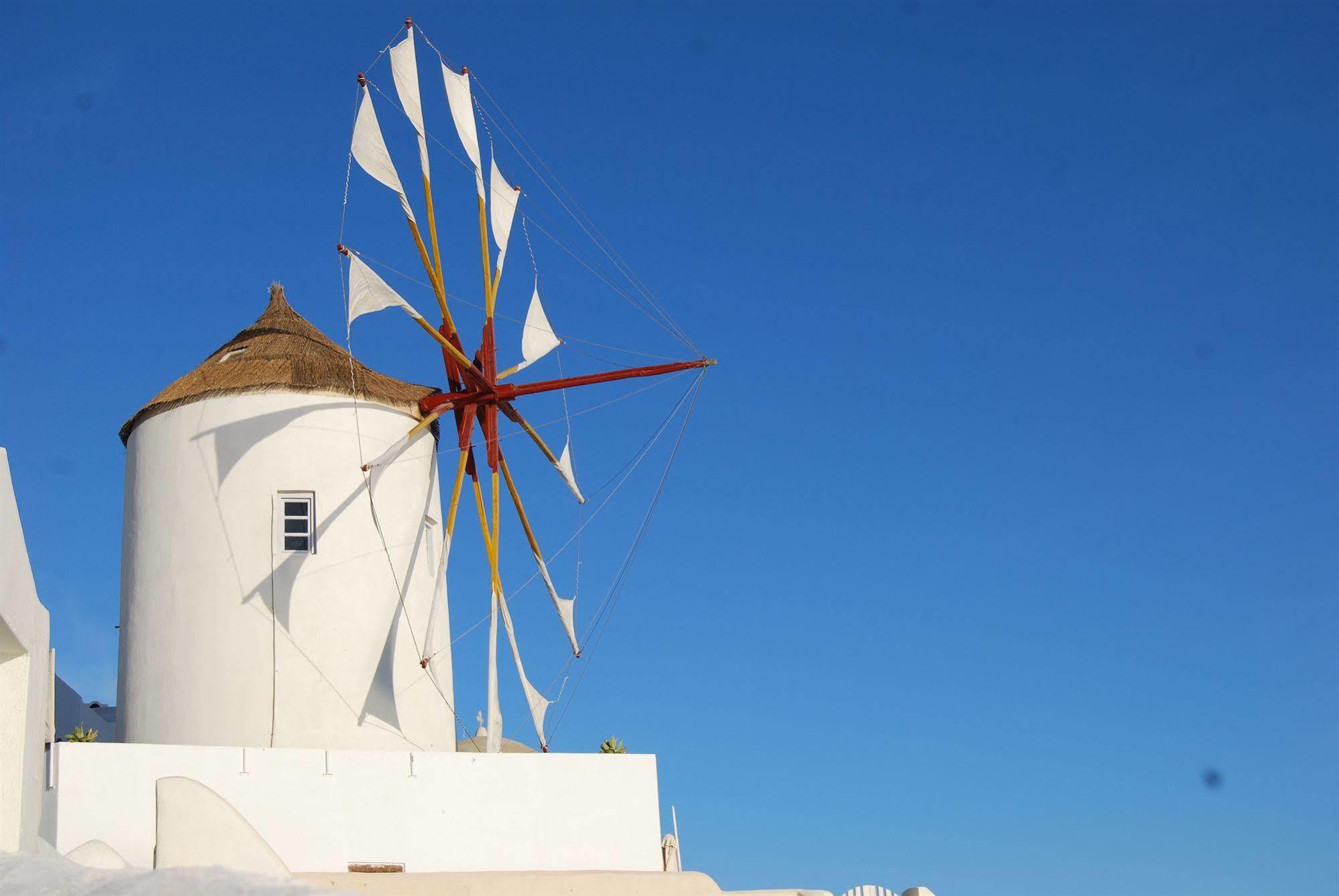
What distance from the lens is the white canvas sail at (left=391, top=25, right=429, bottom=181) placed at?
17.5 metres

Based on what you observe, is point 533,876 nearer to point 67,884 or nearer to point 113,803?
point 113,803

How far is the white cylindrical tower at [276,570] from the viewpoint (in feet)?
52.1

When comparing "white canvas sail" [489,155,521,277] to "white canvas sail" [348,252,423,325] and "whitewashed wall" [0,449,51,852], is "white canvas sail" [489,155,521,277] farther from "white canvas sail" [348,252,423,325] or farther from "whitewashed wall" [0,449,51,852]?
"whitewashed wall" [0,449,51,852]

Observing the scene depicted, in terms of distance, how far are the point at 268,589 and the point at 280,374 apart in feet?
8.19

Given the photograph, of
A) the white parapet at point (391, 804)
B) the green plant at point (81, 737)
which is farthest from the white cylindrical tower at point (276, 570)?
the green plant at point (81, 737)

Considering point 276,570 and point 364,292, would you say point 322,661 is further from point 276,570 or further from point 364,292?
point 364,292

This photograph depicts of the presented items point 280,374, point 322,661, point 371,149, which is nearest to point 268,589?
point 322,661

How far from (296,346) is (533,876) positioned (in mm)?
6971

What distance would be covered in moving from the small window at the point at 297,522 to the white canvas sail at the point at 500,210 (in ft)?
12.8

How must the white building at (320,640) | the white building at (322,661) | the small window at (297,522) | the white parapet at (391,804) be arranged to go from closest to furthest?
the white parapet at (391,804) → the white building at (322,661) → the white building at (320,640) → the small window at (297,522)

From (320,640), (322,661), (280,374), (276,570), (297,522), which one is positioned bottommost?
(322,661)

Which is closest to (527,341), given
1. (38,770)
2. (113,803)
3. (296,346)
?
(296,346)

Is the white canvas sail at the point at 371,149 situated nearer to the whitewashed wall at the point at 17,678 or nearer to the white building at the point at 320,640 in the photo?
the white building at the point at 320,640

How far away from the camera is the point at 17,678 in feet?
33.4
